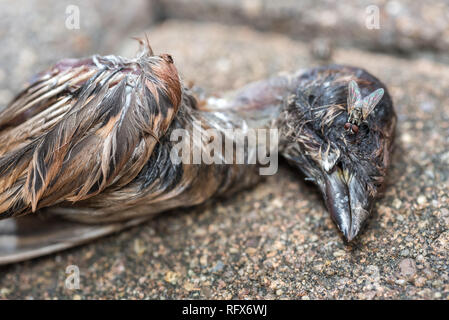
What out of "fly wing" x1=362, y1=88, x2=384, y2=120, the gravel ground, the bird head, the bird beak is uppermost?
"fly wing" x1=362, y1=88, x2=384, y2=120

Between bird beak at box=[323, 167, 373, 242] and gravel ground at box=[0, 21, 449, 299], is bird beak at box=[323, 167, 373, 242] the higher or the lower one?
the higher one

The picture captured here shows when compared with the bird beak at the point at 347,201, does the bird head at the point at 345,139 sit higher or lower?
higher

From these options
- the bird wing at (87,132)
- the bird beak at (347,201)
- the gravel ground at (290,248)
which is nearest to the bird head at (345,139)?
the bird beak at (347,201)

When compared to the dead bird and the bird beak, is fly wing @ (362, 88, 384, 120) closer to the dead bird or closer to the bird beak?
the dead bird

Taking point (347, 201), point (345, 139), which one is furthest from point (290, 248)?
point (345, 139)

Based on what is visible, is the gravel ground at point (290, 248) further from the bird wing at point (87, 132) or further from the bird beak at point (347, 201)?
the bird wing at point (87, 132)

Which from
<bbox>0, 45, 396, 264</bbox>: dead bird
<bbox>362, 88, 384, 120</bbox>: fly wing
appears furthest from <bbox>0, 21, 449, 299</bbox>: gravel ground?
<bbox>362, 88, 384, 120</bbox>: fly wing

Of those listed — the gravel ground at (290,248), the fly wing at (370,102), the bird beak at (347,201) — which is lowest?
the gravel ground at (290,248)
